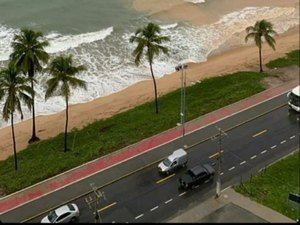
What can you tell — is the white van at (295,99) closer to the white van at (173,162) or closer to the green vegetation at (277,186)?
the green vegetation at (277,186)

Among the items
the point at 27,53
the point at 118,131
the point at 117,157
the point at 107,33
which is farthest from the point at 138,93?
the point at 107,33

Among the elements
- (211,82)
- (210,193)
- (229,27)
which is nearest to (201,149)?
(210,193)

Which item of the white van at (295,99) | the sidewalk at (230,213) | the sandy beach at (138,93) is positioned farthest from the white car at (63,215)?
the white van at (295,99)

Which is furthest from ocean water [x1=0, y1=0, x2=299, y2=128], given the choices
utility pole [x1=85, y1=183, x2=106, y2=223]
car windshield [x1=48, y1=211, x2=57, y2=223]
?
car windshield [x1=48, y1=211, x2=57, y2=223]

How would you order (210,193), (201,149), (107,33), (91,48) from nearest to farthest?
(210,193), (201,149), (91,48), (107,33)

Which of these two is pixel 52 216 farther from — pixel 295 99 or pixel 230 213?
pixel 295 99

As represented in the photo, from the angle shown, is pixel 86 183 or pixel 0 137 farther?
pixel 0 137

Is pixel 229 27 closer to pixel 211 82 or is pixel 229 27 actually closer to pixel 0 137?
pixel 211 82
